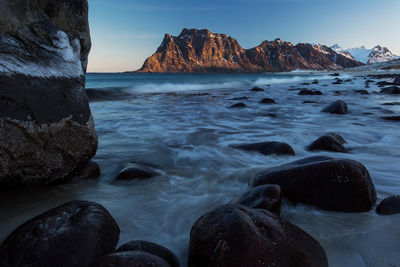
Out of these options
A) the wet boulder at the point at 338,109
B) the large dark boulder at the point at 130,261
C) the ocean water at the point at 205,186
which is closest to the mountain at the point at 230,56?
the wet boulder at the point at 338,109

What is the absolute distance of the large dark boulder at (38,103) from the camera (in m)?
2.00

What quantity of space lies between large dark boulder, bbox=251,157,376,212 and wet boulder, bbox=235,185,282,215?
0.34 metres

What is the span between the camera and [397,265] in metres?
1.43

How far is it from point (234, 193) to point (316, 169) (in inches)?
32.4

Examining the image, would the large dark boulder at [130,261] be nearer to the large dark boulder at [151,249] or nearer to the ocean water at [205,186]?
the large dark boulder at [151,249]

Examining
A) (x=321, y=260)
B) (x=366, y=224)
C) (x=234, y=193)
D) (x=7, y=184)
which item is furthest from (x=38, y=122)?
(x=366, y=224)

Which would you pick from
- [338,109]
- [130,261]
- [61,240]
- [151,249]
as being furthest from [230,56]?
[130,261]

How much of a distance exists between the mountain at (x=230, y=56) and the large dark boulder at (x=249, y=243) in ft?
519

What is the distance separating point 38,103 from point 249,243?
2.06 metres

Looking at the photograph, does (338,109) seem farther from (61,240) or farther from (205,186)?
(61,240)

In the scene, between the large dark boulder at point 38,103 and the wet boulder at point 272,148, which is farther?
the wet boulder at point 272,148

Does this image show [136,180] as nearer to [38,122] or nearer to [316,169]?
[38,122]

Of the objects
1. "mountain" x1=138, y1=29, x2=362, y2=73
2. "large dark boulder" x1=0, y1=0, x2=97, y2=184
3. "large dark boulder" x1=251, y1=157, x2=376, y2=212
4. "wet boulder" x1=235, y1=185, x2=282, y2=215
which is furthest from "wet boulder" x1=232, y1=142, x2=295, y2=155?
"mountain" x1=138, y1=29, x2=362, y2=73

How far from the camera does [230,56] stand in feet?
566
